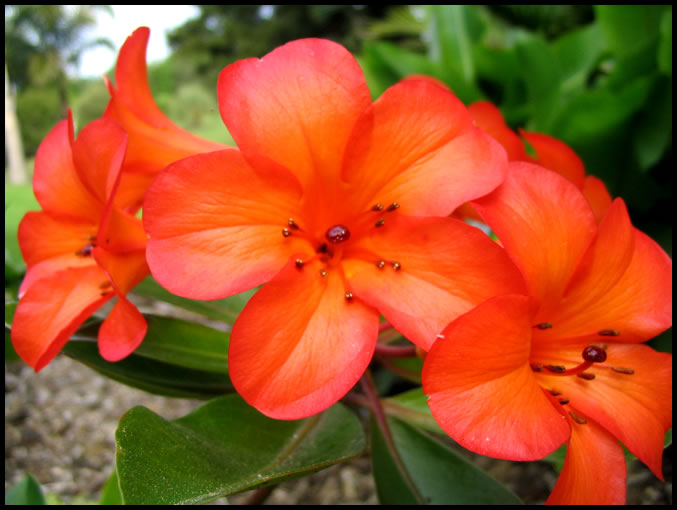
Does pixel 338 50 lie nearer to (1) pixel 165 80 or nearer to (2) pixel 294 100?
(2) pixel 294 100

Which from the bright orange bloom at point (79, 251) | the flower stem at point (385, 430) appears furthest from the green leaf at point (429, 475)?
the bright orange bloom at point (79, 251)

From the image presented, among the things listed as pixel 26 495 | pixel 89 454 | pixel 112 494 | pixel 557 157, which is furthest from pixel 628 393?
pixel 89 454

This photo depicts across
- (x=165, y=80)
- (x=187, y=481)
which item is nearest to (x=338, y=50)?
(x=187, y=481)

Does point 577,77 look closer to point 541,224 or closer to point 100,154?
point 541,224

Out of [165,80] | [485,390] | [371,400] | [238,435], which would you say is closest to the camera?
[485,390]

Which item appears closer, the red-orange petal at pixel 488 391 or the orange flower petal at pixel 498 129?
the red-orange petal at pixel 488 391

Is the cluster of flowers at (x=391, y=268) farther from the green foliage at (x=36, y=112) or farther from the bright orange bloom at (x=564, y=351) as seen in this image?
the green foliage at (x=36, y=112)
